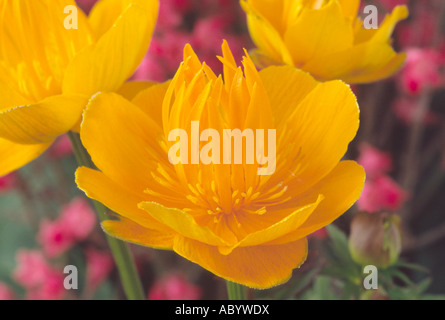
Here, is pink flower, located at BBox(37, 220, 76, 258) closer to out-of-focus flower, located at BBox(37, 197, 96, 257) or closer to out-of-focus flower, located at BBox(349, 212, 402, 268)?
out-of-focus flower, located at BBox(37, 197, 96, 257)

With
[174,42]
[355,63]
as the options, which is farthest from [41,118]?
[174,42]

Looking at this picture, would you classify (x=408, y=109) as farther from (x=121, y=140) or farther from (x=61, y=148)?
(x=121, y=140)

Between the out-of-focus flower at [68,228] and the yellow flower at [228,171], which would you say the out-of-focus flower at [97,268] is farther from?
the yellow flower at [228,171]

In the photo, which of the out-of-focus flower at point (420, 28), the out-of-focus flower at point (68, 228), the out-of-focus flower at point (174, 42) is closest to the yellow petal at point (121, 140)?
the out-of-focus flower at point (174, 42)

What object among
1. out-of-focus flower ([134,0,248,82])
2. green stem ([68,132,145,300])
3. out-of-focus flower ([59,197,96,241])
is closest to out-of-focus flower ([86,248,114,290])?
out-of-focus flower ([59,197,96,241])

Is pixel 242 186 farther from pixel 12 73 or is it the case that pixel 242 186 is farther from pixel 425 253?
pixel 425 253
